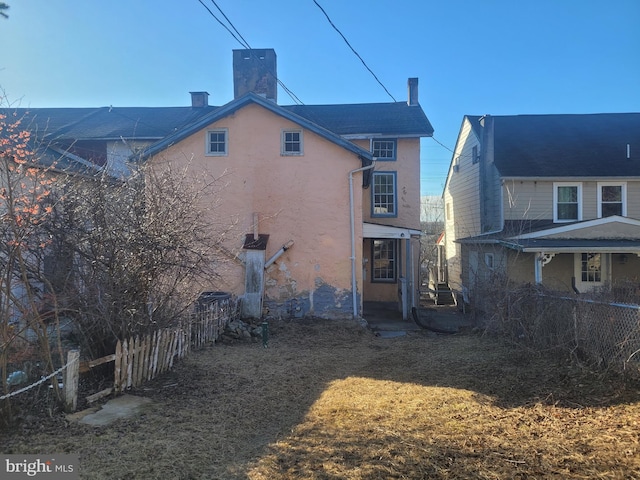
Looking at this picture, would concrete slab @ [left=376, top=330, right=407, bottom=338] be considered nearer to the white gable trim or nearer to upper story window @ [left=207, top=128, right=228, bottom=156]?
the white gable trim

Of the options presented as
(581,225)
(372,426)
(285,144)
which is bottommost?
(372,426)

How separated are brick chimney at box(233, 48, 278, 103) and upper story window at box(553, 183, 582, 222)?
38.6 feet

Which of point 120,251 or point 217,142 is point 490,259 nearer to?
point 217,142

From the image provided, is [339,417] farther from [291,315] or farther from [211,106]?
[211,106]

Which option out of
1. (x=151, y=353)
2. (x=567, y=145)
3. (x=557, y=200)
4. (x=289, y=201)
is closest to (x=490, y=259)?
(x=557, y=200)

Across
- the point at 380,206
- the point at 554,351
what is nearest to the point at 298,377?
the point at 554,351

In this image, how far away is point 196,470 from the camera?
400 cm

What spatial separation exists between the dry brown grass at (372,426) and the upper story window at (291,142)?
7325 mm

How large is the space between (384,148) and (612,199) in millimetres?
8930

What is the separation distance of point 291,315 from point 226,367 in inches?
215

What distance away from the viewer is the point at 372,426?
5.10 metres

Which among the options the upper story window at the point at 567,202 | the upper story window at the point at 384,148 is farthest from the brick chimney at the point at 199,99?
the upper story window at the point at 567,202

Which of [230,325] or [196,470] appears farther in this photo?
[230,325]

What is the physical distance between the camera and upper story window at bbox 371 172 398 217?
18984mm
